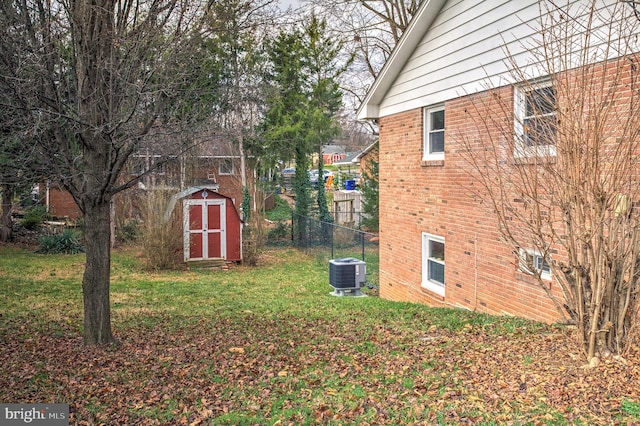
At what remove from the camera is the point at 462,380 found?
16.3ft

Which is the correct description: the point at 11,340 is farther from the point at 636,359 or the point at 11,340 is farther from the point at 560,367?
the point at 636,359

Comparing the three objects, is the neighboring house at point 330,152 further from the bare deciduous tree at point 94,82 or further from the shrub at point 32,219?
the bare deciduous tree at point 94,82

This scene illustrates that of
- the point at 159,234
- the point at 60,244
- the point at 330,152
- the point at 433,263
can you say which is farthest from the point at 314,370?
the point at 330,152

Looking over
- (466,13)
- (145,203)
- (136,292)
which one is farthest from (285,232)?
(466,13)

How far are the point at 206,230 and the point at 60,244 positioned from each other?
5988 millimetres

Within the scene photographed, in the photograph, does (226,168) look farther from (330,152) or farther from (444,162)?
(330,152)

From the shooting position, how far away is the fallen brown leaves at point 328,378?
14.4ft

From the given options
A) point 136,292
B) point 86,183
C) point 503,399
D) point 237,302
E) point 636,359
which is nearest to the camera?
point 503,399

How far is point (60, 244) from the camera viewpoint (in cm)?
2127

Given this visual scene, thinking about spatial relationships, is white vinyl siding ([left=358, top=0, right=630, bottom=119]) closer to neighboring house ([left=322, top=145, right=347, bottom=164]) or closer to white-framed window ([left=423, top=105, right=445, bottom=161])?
white-framed window ([left=423, top=105, right=445, bottom=161])

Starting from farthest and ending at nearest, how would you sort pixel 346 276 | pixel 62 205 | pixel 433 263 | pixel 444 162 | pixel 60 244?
pixel 62 205
pixel 60 244
pixel 346 276
pixel 433 263
pixel 444 162

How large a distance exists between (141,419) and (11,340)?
390 cm

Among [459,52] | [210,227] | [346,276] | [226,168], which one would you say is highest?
[459,52]

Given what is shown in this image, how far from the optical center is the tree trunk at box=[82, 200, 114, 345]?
22.8 feet
